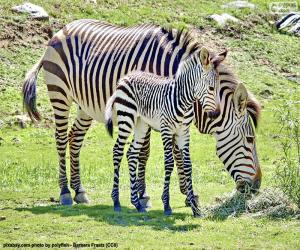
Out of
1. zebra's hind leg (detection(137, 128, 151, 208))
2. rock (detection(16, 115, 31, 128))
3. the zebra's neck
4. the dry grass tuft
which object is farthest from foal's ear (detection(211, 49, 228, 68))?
rock (detection(16, 115, 31, 128))

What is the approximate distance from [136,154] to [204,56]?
1.97 metres

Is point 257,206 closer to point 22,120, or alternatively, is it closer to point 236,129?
point 236,129

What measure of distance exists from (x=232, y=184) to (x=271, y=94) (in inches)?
392

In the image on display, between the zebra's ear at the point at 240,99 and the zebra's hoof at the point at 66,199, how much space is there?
3.27 meters

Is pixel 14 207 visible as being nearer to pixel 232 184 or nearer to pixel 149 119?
pixel 149 119

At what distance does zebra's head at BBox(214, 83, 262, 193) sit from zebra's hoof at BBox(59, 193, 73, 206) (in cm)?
285

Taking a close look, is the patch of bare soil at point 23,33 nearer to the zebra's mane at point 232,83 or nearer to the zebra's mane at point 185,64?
the zebra's mane at point 232,83

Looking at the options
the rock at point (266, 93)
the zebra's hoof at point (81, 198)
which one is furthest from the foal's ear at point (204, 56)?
the rock at point (266, 93)

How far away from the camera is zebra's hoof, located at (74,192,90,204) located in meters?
14.0

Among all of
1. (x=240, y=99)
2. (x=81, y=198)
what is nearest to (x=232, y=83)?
(x=240, y=99)

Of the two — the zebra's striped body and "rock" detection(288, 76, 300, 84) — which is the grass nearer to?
"rock" detection(288, 76, 300, 84)

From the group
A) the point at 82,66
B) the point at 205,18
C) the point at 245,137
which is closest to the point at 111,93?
the point at 82,66

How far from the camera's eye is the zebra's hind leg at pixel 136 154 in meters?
12.3

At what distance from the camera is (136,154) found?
40.8 ft
